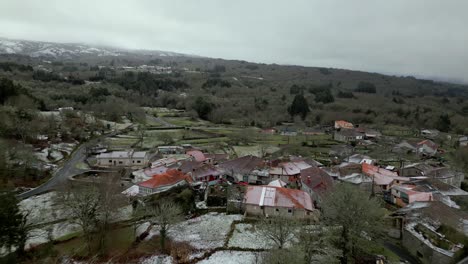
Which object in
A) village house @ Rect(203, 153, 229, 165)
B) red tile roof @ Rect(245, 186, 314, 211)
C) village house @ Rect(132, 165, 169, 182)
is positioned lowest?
village house @ Rect(132, 165, 169, 182)

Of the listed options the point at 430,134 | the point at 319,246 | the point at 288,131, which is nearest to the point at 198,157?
the point at 319,246

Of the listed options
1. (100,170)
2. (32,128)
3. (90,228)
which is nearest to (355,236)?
(90,228)

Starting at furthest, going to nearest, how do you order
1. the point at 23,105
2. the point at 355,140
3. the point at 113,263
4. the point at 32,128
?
the point at 355,140 < the point at 23,105 < the point at 32,128 < the point at 113,263

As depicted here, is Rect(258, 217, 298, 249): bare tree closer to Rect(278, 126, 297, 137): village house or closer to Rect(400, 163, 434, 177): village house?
Rect(400, 163, 434, 177): village house

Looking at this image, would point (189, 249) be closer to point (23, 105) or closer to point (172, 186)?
point (172, 186)

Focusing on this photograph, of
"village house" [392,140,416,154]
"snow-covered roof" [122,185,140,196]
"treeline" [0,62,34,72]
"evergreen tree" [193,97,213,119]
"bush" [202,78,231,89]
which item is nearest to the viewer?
"snow-covered roof" [122,185,140,196]

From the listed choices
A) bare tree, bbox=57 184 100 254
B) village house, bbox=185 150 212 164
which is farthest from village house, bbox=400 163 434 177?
bare tree, bbox=57 184 100 254

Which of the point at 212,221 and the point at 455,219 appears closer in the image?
the point at 455,219
